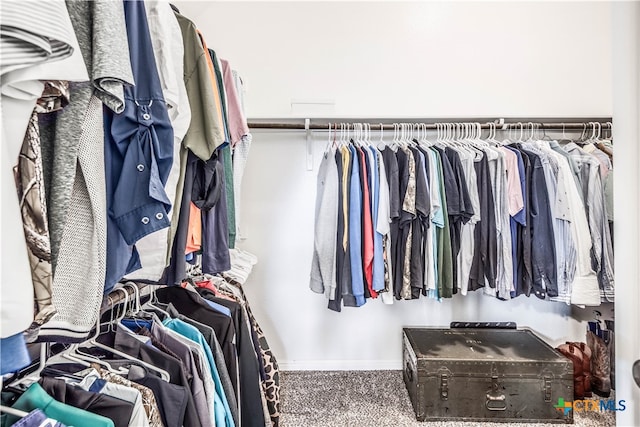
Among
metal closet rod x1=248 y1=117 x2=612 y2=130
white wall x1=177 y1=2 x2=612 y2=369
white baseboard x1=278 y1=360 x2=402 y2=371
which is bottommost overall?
white baseboard x1=278 y1=360 x2=402 y2=371

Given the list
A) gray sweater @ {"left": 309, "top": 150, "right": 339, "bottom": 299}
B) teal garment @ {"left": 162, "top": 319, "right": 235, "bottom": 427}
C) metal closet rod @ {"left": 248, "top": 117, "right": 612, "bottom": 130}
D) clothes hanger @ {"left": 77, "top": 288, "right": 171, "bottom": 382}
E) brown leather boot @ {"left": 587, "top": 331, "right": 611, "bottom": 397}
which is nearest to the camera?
clothes hanger @ {"left": 77, "top": 288, "right": 171, "bottom": 382}

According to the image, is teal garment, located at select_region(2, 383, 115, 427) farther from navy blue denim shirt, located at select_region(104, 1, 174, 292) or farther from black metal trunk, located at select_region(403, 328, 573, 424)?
black metal trunk, located at select_region(403, 328, 573, 424)

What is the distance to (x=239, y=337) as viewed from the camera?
1237mm

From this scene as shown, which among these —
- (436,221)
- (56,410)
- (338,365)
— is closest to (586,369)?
(436,221)

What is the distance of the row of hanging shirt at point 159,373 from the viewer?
0.65 m

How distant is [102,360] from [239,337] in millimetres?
469

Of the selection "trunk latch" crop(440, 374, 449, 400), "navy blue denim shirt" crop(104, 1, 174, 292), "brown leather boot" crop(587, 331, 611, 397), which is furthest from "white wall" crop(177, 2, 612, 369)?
"navy blue denim shirt" crop(104, 1, 174, 292)

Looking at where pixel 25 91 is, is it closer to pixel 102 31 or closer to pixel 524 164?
pixel 102 31

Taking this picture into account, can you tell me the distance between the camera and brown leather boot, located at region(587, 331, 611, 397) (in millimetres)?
1959

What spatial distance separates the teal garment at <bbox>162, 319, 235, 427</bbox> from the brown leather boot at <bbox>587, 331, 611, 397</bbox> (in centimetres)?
208

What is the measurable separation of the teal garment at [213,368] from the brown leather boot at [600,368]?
6.84 feet

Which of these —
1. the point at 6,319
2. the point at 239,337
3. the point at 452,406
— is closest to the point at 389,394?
the point at 452,406

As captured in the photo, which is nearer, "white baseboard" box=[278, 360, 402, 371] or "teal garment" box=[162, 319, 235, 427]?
"teal garment" box=[162, 319, 235, 427]

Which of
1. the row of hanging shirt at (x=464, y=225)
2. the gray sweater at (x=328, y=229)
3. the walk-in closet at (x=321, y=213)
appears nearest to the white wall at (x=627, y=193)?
the walk-in closet at (x=321, y=213)
